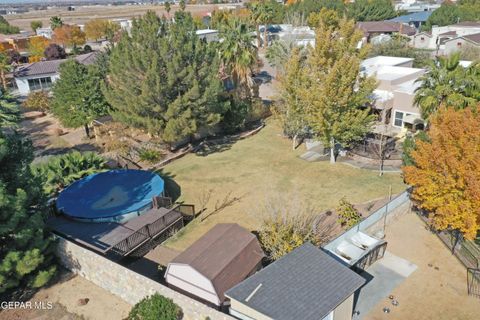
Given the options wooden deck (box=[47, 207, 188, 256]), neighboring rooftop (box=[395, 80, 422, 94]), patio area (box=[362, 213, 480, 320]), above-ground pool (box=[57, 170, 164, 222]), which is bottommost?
patio area (box=[362, 213, 480, 320])

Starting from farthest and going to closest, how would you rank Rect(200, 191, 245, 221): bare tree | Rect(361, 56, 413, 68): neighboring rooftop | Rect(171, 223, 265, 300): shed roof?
Rect(361, 56, 413, 68): neighboring rooftop → Rect(200, 191, 245, 221): bare tree → Rect(171, 223, 265, 300): shed roof

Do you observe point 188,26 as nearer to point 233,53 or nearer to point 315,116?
point 233,53

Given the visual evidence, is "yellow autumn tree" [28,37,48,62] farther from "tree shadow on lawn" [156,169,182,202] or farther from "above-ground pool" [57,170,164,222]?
"above-ground pool" [57,170,164,222]

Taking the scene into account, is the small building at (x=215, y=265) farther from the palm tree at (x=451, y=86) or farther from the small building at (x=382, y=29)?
the small building at (x=382, y=29)

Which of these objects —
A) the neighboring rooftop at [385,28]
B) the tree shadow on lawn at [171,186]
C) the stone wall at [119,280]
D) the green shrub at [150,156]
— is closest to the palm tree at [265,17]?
the neighboring rooftop at [385,28]

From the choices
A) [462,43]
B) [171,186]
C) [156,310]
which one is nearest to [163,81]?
[171,186]

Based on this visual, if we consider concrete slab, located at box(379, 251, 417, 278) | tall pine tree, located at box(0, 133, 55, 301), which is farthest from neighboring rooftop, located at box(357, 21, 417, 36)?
tall pine tree, located at box(0, 133, 55, 301)
